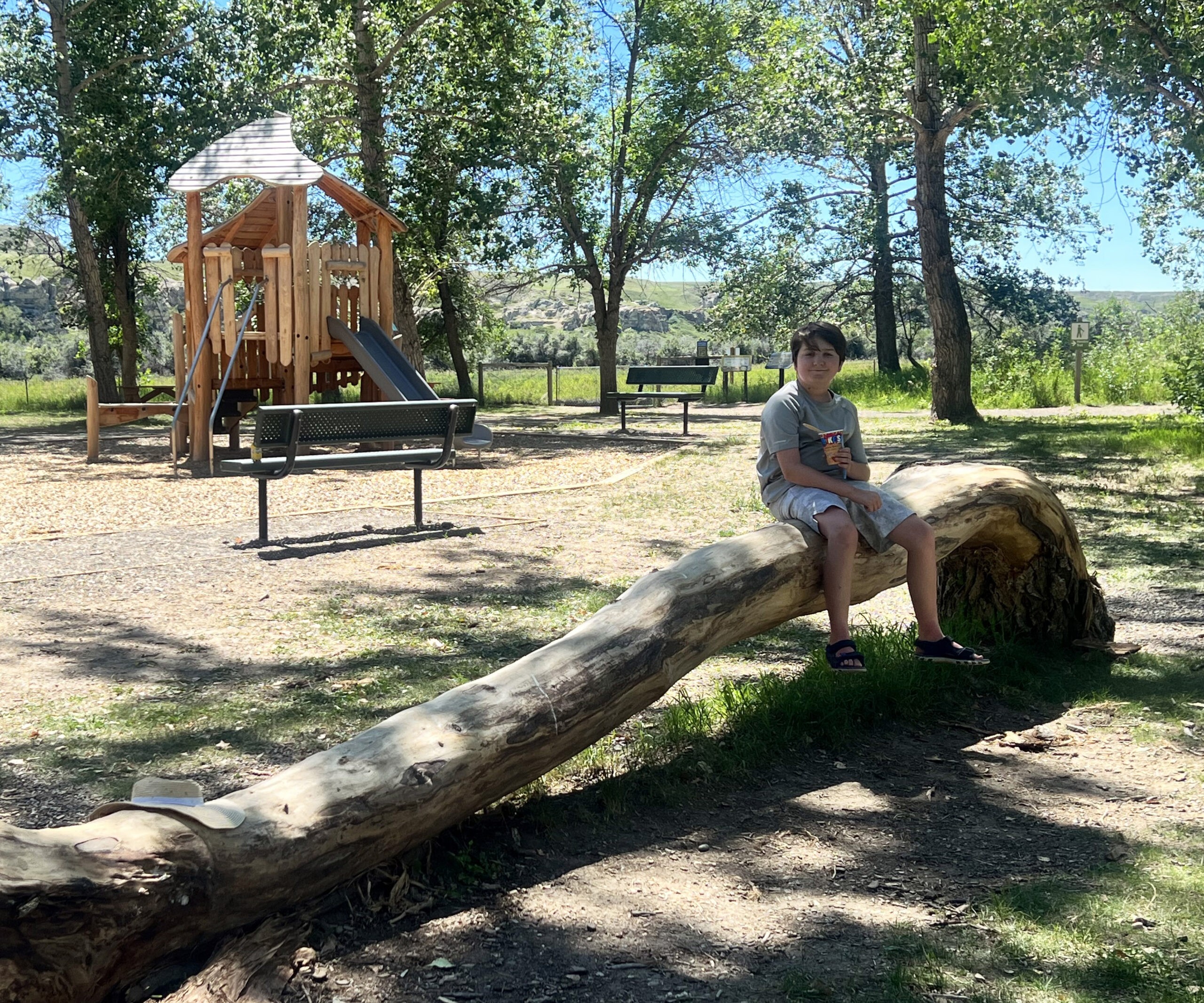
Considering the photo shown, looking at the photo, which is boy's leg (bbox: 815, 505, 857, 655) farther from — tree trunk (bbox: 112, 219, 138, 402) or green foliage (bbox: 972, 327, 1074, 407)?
tree trunk (bbox: 112, 219, 138, 402)

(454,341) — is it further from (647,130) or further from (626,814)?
(626,814)

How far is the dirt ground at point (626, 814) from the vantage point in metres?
2.81

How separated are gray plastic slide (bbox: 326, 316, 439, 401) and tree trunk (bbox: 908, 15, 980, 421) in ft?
29.9

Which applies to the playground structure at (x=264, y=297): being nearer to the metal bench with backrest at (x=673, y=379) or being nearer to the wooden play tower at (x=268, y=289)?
the wooden play tower at (x=268, y=289)

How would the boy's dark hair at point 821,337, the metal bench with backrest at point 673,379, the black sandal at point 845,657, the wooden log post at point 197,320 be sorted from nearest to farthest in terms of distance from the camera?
the black sandal at point 845,657 → the boy's dark hair at point 821,337 → the wooden log post at point 197,320 → the metal bench with backrest at point 673,379

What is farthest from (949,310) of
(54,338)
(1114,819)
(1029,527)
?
(54,338)

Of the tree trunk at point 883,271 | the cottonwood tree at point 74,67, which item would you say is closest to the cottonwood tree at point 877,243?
the tree trunk at point 883,271

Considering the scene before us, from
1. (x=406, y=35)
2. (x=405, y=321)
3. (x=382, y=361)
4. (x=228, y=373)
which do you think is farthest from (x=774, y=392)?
(x=228, y=373)

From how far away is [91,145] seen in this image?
57.4 feet

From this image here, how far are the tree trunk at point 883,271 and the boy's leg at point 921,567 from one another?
1174 inches

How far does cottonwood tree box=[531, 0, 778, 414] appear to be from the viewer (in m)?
24.8

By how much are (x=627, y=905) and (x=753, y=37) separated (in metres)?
25.2

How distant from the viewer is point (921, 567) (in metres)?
4.67

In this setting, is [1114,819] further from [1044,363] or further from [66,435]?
[1044,363]
